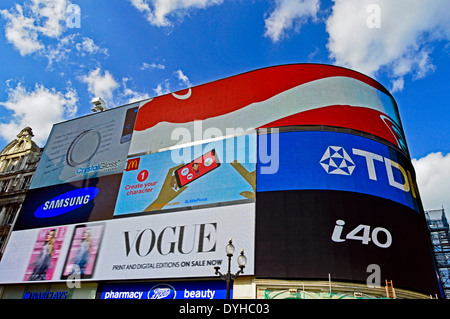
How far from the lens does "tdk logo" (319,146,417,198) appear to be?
78.0 ft

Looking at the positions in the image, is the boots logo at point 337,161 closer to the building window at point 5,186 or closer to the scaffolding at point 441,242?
the scaffolding at point 441,242

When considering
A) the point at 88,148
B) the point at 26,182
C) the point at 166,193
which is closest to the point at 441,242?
the point at 166,193

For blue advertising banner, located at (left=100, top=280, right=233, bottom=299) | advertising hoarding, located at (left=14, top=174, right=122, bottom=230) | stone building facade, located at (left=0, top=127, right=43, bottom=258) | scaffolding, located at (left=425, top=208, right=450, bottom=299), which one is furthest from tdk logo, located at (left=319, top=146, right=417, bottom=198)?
stone building facade, located at (left=0, top=127, right=43, bottom=258)

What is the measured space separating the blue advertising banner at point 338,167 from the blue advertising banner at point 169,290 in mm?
7195

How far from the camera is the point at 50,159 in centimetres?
3659

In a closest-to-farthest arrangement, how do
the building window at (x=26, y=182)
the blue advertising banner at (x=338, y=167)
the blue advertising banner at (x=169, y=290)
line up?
the blue advertising banner at (x=169, y=290), the blue advertising banner at (x=338, y=167), the building window at (x=26, y=182)

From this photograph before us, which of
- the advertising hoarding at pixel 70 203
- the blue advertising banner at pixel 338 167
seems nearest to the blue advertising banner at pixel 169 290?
the advertising hoarding at pixel 70 203

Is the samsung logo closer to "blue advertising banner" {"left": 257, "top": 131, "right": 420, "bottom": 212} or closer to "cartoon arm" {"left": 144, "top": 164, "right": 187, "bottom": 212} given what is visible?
"cartoon arm" {"left": 144, "top": 164, "right": 187, "bottom": 212}

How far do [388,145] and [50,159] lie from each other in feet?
108

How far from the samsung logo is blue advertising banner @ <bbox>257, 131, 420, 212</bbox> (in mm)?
16061

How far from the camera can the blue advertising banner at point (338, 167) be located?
76.5 ft

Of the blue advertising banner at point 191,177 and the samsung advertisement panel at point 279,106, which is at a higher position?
the samsung advertisement panel at point 279,106
